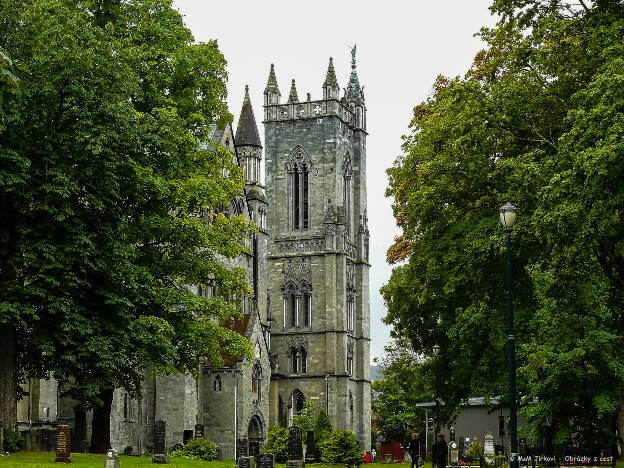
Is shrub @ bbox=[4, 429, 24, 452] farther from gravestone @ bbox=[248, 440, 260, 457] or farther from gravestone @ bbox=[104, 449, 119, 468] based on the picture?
gravestone @ bbox=[248, 440, 260, 457]

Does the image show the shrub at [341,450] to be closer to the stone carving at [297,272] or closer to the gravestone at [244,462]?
the gravestone at [244,462]

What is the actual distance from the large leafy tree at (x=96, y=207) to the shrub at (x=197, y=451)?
9.05 metres

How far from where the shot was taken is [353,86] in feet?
320

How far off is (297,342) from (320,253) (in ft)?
27.0

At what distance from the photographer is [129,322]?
28859 mm

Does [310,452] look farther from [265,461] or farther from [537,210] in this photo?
[537,210]

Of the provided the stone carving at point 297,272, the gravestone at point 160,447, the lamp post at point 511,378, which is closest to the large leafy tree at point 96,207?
the gravestone at point 160,447

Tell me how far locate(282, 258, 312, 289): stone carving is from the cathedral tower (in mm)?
90

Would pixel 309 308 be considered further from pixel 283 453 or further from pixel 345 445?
pixel 345 445

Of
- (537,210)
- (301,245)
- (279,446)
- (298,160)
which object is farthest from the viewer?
(298,160)

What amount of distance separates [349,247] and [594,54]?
2560 inches

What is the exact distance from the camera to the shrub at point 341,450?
40.2m

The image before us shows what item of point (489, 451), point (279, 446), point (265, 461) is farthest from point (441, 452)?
point (279, 446)

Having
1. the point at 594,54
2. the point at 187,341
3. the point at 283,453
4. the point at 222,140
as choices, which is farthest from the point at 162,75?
the point at 222,140
